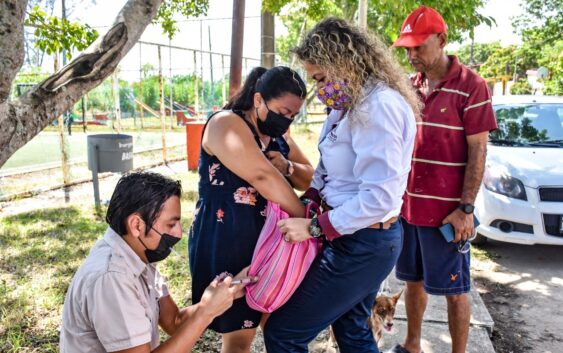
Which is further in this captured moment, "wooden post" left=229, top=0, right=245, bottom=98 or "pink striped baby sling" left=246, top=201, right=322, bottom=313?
"wooden post" left=229, top=0, right=245, bottom=98

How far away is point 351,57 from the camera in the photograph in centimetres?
189

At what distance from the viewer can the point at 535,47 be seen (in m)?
33.0

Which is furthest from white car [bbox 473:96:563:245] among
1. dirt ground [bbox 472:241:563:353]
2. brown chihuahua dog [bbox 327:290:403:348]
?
brown chihuahua dog [bbox 327:290:403:348]

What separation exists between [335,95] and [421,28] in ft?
3.88

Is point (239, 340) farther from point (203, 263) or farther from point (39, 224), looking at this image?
point (39, 224)

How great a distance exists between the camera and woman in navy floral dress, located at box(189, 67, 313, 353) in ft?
6.55

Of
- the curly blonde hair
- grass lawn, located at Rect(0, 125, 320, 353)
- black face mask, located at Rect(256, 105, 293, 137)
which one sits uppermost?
the curly blonde hair

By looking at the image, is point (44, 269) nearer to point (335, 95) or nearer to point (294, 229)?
point (294, 229)

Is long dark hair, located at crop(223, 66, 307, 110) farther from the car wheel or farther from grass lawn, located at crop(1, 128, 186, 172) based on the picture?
grass lawn, located at crop(1, 128, 186, 172)

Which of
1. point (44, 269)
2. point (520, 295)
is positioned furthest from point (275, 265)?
point (520, 295)

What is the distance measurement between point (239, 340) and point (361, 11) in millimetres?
3219

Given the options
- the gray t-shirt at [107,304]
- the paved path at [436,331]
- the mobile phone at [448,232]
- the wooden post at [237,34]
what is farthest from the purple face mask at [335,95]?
the wooden post at [237,34]

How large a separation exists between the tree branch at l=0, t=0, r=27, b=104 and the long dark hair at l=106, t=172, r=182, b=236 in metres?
0.94

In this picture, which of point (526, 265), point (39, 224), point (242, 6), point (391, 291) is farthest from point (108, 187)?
point (526, 265)
